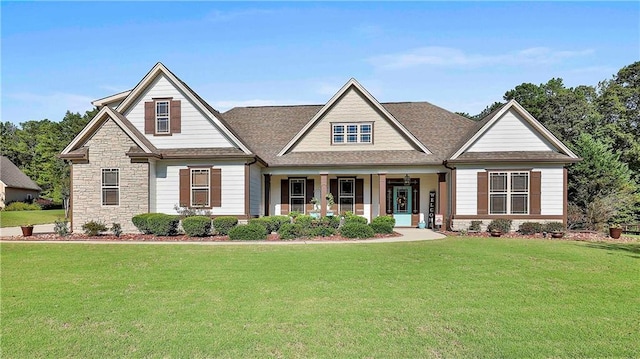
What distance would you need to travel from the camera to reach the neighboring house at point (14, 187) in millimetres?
42594

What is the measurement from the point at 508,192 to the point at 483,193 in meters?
1.16

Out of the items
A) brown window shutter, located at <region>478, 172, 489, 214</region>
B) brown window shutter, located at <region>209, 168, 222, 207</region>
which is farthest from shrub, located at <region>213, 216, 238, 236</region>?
brown window shutter, located at <region>478, 172, 489, 214</region>

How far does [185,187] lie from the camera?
17891mm

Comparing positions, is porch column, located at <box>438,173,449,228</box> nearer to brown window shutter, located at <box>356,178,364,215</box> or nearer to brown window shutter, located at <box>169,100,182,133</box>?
brown window shutter, located at <box>356,178,364,215</box>

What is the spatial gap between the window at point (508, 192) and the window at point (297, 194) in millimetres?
9300

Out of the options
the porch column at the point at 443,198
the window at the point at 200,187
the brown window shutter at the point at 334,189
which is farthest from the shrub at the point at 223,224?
the porch column at the point at 443,198

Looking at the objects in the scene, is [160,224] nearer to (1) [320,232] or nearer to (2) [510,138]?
(1) [320,232]

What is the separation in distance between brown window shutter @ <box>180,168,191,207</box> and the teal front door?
1069 centimetres

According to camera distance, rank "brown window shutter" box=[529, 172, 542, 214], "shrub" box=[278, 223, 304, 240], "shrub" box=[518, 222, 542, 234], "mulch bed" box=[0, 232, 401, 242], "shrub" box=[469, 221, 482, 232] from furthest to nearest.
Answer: "brown window shutter" box=[529, 172, 542, 214]
"shrub" box=[469, 221, 482, 232]
"shrub" box=[518, 222, 542, 234]
"shrub" box=[278, 223, 304, 240]
"mulch bed" box=[0, 232, 401, 242]

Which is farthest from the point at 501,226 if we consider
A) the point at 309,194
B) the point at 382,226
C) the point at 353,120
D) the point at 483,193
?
the point at 309,194

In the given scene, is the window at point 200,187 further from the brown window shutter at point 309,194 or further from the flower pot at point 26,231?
the flower pot at point 26,231

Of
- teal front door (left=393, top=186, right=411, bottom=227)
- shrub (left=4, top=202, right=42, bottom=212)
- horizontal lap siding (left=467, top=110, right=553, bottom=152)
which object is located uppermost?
horizontal lap siding (left=467, top=110, right=553, bottom=152)

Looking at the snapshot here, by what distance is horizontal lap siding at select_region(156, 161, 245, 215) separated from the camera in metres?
17.7

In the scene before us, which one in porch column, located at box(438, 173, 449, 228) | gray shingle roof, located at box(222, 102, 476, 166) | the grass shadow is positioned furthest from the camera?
gray shingle roof, located at box(222, 102, 476, 166)
